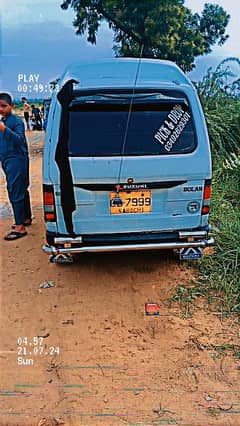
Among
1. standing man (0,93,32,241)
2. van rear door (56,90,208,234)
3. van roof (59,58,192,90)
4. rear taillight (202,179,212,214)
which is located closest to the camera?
van rear door (56,90,208,234)

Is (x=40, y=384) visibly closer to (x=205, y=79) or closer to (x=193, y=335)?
(x=193, y=335)

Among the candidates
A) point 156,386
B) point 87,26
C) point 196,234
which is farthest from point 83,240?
point 87,26

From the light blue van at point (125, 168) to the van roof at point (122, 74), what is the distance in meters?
0.03

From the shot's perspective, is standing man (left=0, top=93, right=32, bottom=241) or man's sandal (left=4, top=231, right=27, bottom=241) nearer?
standing man (left=0, top=93, right=32, bottom=241)

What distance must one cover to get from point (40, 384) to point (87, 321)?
0.73 meters

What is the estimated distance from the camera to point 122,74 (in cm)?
369

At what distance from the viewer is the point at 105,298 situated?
3.64 meters

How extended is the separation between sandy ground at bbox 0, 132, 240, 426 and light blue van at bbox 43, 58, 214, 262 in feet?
1.78

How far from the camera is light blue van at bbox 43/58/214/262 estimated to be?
3.25m

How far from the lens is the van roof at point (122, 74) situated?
136 inches

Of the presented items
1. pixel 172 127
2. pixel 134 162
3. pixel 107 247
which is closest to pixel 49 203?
pixel 107 247

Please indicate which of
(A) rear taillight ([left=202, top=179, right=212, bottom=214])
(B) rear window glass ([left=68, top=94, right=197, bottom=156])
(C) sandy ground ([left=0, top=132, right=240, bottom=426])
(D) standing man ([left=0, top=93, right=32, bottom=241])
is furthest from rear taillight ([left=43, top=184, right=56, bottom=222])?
(D) standing man ([left=0, top=93, right=32, bottom=241])

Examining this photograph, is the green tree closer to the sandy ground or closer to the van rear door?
the van rear door

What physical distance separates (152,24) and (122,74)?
2.10m
